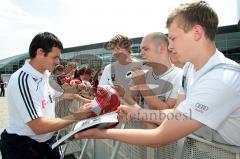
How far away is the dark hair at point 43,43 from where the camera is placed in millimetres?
3258

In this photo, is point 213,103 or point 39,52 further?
point 39,52

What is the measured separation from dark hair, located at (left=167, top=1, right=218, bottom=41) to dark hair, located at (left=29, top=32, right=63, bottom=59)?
68.7 inches

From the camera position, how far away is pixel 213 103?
1.61m

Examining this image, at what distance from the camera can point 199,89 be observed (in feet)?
5.51

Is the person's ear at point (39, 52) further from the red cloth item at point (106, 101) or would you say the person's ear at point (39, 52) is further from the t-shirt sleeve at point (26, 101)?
the red cloth item at point (106, 101)

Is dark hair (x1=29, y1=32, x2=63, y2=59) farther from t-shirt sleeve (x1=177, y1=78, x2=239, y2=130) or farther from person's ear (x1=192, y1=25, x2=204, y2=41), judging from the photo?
t-shirt sleeve (x1=177, y1=78, x2=239, y2=130)

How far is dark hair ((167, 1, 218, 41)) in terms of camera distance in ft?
6.15

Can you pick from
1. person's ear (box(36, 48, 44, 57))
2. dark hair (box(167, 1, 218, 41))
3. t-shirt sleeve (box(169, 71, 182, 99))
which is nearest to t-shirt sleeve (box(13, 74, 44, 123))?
person's ear (box(36, 48, 44, 57))

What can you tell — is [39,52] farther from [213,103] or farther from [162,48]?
[213,103]

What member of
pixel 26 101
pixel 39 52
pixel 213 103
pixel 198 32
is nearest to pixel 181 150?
pixel 213 103

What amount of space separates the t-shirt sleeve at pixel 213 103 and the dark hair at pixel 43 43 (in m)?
2.05

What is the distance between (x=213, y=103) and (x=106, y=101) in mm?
1033

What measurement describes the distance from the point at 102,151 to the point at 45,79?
1752 mm

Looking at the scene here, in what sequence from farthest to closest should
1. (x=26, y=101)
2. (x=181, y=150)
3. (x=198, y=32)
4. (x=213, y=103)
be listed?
(x=26, y=101) < (x=181, y=150) < (x=198, y=32) < (x=213, y=103)
